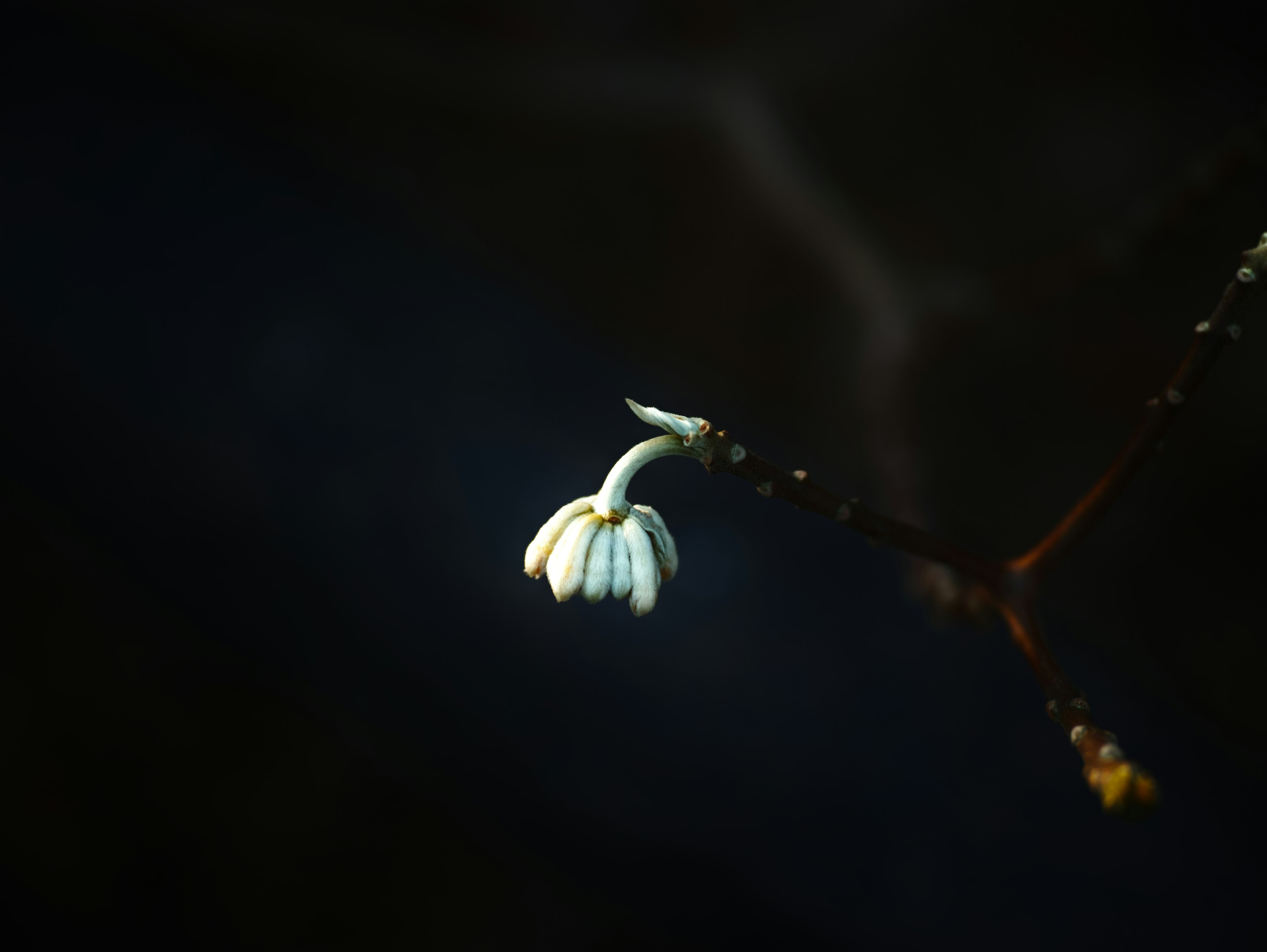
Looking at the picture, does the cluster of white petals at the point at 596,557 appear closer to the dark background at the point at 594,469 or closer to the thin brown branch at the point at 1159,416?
the thin brown branch at the point at 1159,416

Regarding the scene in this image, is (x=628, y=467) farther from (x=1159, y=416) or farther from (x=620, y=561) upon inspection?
(x=1159, y=416)

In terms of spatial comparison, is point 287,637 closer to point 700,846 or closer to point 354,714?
point 354,714

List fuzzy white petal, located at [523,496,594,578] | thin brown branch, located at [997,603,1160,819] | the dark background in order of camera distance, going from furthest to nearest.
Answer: the dark background
fuzzy white petal, located at [523,496,594,578]
thin brown branch, located at [997,603,1160,819]

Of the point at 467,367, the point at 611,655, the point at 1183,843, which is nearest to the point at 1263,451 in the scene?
the point at 1183,843

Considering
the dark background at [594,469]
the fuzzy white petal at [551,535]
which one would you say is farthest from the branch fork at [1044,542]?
the dark background at [594,469]

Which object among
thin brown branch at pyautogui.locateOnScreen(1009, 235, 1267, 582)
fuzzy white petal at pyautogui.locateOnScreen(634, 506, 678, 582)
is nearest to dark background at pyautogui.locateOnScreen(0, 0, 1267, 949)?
thin brown branch at pyautogui.locateOnScreen(1009, 235, 1267, 582)

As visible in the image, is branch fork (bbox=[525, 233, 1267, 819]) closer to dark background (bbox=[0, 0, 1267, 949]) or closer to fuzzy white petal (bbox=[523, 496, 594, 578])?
fuzzy white petal (bbox=[523, 496, 594, 578])
